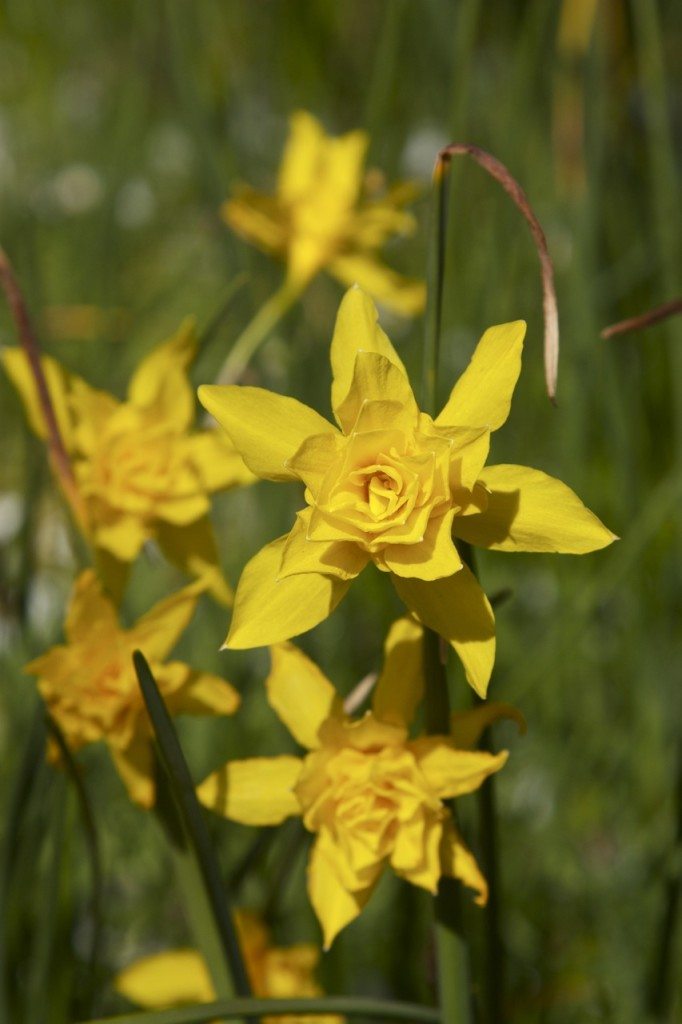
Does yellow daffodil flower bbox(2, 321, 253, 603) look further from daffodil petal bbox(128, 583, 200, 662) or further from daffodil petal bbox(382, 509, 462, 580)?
daffodil petal bbox(382, 509, 462, 580)

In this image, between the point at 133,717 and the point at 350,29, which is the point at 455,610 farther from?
the point at 350,29

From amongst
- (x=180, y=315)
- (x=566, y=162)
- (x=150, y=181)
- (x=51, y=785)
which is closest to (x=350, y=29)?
(x=150, y=181)

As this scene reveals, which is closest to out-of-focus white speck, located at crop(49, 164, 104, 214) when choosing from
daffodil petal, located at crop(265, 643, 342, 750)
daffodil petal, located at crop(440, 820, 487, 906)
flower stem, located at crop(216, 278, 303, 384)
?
flower stem, located at crop(216, 278, 303, 384)

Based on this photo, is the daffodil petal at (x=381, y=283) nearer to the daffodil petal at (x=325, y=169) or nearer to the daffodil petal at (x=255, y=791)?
the daffodil petal at (x=325, y=169)

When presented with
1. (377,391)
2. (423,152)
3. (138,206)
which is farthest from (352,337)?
(138,206)

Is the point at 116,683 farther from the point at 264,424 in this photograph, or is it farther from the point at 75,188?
the point at 75,188

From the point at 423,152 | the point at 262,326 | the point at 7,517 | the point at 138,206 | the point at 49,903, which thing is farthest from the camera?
the point at 138,206
